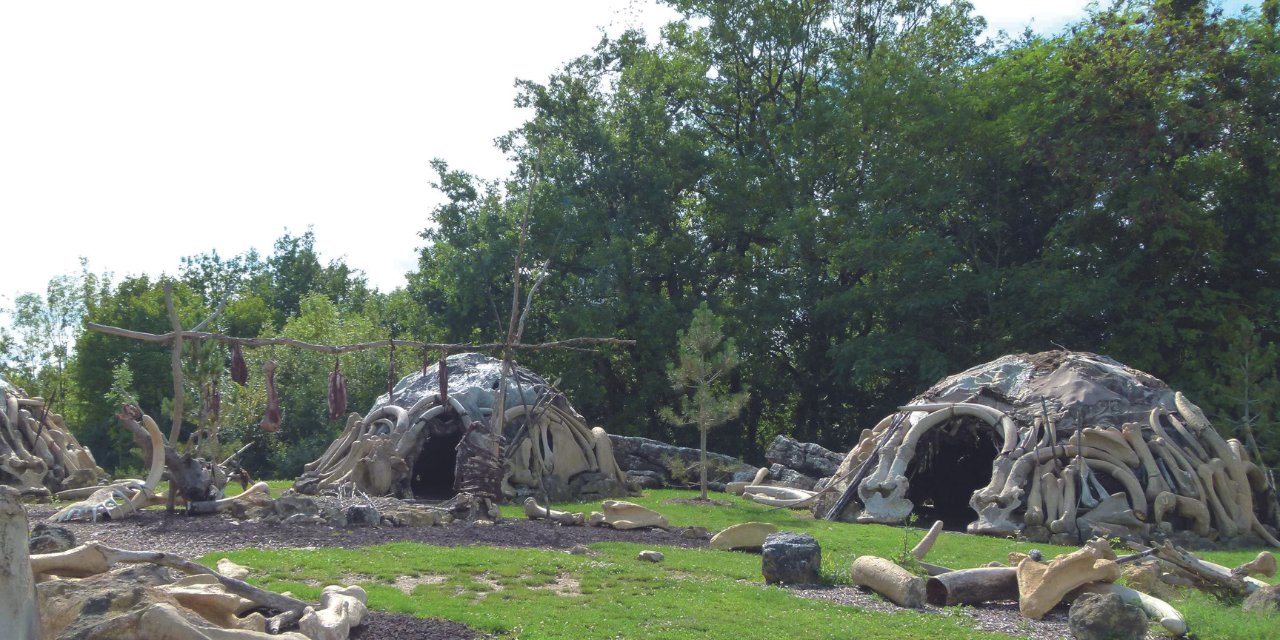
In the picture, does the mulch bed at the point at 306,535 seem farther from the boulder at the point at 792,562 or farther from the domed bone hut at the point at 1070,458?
the domed bone hut at the point at 1070,458

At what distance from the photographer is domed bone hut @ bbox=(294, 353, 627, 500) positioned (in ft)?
58.6

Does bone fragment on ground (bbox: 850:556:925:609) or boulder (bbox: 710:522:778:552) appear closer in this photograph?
bone fragment on ground (bbox: 850:556:925:609)

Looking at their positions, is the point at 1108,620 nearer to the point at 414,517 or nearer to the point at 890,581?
the point at 890,581

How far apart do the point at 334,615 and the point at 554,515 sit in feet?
27.6

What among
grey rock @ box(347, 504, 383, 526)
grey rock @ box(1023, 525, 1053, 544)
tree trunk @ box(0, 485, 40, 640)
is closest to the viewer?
tree trunk @ box(0, 485, 40, 640)

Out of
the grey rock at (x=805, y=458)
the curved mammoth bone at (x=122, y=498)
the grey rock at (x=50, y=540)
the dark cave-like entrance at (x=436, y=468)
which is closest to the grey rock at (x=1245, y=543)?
the grey rock at (x=805, y=458)

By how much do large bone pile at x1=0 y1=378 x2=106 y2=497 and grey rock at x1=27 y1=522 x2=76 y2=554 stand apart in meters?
10.4

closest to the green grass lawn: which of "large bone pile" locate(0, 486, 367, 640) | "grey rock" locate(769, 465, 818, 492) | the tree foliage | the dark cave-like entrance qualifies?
"large bone pile" locate(0, 486, 367, 640)

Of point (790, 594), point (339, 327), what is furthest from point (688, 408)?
point (339, 327)

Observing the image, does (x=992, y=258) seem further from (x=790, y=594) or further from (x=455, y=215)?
(x=790, y=594)

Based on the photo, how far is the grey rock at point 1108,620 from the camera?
298 inches

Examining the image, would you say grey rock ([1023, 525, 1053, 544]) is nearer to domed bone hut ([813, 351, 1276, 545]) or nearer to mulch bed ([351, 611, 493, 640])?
domed bone hut ([813, 351, 1276, 545])

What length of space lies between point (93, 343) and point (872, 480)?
3462cm

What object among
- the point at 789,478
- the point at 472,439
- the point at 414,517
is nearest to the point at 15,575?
the point at 414,517
